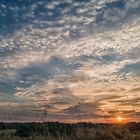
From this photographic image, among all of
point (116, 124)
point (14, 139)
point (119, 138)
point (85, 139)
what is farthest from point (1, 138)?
point (116, 124)

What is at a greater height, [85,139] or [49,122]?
[49,122]

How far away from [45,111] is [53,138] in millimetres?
2147

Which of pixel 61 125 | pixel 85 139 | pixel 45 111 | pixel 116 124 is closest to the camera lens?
pixel 85 139

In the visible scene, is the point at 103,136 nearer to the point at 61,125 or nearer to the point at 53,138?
the point at 53,138

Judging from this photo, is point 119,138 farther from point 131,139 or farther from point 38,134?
point 38,134

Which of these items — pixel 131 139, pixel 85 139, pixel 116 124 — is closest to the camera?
pixel 131 139

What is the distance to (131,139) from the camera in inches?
608

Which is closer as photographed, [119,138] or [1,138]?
[119,138]

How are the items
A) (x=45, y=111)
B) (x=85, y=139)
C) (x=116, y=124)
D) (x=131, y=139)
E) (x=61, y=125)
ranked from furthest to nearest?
1. (x=61, y=125)
2. (x=116, y=124)
3. (x=45, y=111)
4. (x=85, y=139)
5. (x=131, y=139)

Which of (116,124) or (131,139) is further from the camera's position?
(116,124)

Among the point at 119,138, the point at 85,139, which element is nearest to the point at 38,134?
the point at 85,139

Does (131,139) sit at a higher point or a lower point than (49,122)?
lower

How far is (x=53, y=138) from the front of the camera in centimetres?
1609

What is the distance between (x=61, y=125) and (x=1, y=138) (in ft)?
26.5
